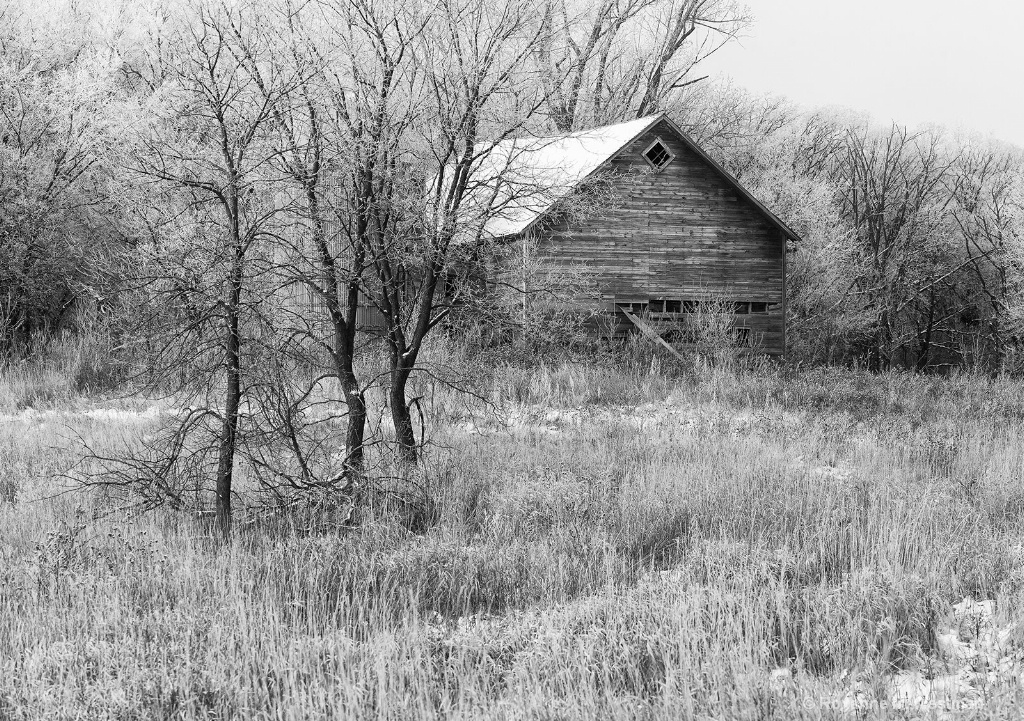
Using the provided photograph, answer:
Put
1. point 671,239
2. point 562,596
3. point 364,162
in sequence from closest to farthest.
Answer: point 562,596 < point 364,162 < point 671,239

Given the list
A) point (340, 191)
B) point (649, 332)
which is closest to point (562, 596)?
point (340, 191)

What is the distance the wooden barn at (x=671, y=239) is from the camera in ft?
72.3

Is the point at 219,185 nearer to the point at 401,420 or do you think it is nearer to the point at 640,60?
the point at 401,420

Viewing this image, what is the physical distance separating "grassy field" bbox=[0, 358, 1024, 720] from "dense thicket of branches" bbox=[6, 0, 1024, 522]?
1029 mm

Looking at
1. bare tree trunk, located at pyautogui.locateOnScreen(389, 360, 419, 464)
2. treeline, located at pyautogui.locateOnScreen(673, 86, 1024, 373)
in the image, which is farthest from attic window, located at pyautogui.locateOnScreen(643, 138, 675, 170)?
bare tree trunk, located at pyautogui.locateOnScreen(389, 360, 419, 464)

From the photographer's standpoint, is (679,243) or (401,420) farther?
(679,243)

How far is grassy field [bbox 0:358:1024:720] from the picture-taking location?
4570 millimetres

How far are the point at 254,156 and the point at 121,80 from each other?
1767 centimetres

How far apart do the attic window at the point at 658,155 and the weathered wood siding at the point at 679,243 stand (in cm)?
13

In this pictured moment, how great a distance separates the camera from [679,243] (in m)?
22.6

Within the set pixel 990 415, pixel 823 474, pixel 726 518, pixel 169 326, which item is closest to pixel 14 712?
pixel 169 326

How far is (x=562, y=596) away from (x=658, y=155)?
58.8 ft

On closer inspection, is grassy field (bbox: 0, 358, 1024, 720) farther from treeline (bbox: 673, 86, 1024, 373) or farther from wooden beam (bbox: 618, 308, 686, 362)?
treeline (bbox: 673, 86, 1024, 373)

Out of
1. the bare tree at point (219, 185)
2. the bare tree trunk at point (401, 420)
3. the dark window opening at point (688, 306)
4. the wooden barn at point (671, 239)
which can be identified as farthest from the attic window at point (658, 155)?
the bare tree at point (219, 185)
